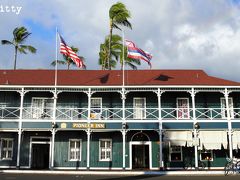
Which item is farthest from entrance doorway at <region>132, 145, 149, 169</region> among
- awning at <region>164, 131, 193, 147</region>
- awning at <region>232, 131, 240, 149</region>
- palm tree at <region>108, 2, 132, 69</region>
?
palm tree at <region>108, 2, 132, 69</region>

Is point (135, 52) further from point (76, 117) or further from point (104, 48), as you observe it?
point (104, 48)

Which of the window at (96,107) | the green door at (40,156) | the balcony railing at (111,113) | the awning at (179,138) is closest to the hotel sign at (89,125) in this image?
the balcony railing at (111,113)

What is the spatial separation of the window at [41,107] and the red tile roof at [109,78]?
148cm

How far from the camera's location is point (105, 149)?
26906mm

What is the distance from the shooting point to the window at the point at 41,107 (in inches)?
1075

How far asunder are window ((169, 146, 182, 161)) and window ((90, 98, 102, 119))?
591 centimetres

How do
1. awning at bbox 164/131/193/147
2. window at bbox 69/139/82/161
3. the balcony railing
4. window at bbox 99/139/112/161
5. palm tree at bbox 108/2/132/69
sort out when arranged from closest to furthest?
1. awning at bbox 164/131/193/147
2. the balcony railing
3. window at bbox 99/139/112/161
4. window at bbox 69/139/82/161
5. palm tree at bbox 108/2/132/69

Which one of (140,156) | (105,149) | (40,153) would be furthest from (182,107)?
(40,153)

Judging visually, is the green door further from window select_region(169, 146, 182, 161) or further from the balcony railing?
window select_region(169, 146, 182, 161)

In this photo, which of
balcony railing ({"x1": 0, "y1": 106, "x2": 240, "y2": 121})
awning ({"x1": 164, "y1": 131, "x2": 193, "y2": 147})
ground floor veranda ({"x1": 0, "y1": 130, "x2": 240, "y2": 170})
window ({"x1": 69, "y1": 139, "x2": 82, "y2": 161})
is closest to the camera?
awning ({"x1": 164, "y1": 131, "x2": 193, "y2": 147})

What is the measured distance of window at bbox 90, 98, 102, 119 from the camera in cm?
2683

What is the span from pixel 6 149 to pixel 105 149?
7.41 meters

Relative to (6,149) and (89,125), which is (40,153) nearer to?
(6,149)

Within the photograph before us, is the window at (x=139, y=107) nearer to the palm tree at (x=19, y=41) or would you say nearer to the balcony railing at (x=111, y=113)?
the balcony railing at (x=111, y=113)
